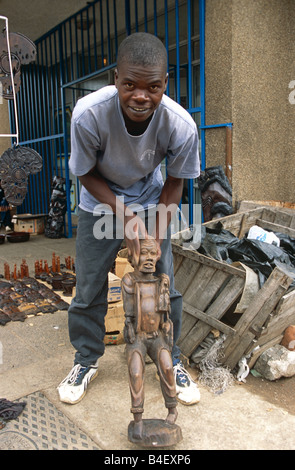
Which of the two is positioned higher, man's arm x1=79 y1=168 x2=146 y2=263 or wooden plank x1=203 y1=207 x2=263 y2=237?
man's arm x1=79 y1=168 x2=146 y2=263

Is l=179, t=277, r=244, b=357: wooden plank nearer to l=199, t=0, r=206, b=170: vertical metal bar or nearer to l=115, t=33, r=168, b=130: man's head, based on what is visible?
l=115, t=33, r=168, b=130: man's head

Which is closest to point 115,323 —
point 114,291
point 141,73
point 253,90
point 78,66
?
point 114,291

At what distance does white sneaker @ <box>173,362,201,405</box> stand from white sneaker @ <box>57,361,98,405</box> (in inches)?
21.5

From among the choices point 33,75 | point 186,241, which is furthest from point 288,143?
point 33,75

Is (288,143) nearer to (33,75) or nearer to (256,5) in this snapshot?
(256,5)

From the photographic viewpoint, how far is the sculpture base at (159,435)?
1876mm

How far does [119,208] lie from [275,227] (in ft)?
7.27

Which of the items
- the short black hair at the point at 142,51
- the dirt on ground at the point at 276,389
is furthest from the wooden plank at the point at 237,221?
the short black hair at the point at 142,51

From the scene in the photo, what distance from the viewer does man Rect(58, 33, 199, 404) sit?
Answer: 173 cm

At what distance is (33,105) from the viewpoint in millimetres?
8602

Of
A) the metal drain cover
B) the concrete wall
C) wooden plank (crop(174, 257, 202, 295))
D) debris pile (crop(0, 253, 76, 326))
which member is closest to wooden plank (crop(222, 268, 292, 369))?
wooden plank (crop(174, 257, 202, 295))

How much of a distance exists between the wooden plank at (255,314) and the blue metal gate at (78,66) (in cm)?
339

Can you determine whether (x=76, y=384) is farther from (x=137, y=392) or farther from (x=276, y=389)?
(x=276, y=389)
